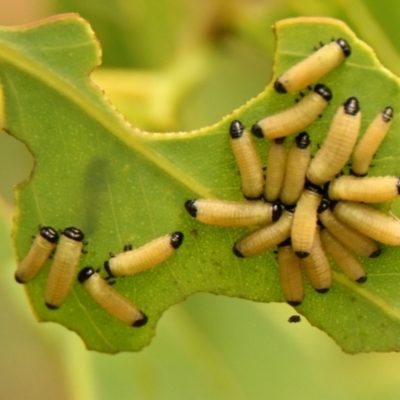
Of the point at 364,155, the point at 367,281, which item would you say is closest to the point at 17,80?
the point at 364,155

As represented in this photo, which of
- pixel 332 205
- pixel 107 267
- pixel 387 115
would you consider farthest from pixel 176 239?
pixel 387 115

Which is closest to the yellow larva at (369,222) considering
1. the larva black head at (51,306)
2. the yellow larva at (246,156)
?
the yellow larva at (246,156)

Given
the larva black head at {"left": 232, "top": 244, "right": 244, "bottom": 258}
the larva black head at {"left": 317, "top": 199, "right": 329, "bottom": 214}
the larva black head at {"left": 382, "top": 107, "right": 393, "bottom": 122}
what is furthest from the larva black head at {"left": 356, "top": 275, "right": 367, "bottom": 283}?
the larva black head at {"left": 382, "top": 107, "right": 393, "bottom": 122}

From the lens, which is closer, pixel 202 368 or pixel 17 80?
pixel 17 80

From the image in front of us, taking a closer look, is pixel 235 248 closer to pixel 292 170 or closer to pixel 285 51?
pixel 292 170

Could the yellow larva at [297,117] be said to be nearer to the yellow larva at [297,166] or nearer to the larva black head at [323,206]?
the yellow larva at [297,166]

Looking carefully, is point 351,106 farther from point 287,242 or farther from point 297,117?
point 287,242

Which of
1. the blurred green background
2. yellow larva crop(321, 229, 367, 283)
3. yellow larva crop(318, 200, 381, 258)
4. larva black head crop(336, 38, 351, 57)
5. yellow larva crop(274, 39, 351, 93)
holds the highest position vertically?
larva black head crop(336, 38, 351, 57)

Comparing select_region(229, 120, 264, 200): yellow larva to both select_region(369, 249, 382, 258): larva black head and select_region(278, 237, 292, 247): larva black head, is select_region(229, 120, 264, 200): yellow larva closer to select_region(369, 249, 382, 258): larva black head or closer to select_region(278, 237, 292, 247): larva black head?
select_region(278, 237, 292, 247): larva black head
